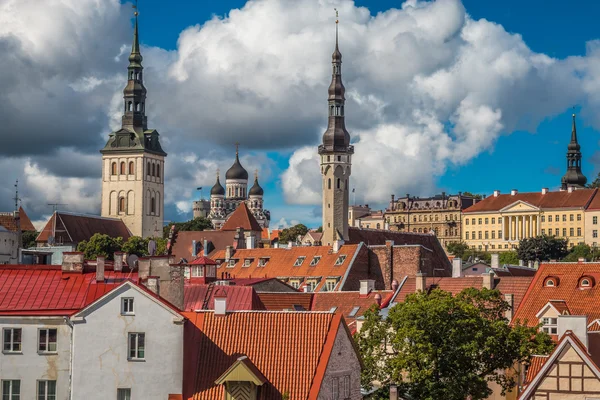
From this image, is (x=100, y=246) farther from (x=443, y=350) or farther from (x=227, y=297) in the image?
(x=443, y=350)

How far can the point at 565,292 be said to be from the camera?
209 ft

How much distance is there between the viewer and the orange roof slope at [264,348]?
129 ft

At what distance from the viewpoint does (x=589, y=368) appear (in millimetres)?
37156

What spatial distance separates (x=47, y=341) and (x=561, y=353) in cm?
1679

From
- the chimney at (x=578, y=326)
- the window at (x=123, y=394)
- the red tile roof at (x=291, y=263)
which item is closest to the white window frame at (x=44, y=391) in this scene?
the window at (x=123, y=394)

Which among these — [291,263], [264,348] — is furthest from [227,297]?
[291,263]

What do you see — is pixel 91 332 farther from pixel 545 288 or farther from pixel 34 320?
pixel 545 288

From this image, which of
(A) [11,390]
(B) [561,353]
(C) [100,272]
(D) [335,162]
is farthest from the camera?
(D) [335,162]

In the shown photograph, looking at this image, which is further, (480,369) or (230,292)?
(230,292)

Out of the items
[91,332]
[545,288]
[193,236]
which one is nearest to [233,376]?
[91,332]

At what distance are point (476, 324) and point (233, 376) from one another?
1111 cm

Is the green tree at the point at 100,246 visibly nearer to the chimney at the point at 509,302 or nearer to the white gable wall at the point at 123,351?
the chimney at the point at 509,302

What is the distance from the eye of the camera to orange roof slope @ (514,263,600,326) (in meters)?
61.3

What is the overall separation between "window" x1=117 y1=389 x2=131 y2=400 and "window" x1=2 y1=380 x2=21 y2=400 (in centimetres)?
340
